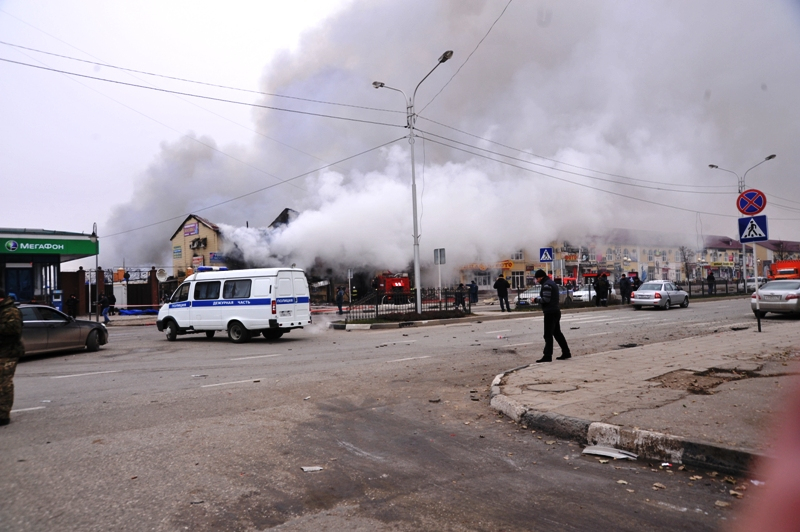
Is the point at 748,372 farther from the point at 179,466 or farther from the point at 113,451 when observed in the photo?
the point at 113,451

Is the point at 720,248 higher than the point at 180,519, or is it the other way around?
the point at 720,248

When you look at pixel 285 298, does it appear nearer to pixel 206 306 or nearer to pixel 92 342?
pixel 206 306

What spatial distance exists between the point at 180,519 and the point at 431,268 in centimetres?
4061

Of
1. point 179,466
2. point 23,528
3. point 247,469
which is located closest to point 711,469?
point 247,469

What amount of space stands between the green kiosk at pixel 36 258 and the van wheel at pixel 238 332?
1550 centimetres

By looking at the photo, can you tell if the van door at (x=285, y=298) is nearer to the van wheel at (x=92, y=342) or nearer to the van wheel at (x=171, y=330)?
A: the van wheel at (x=171, y=330)

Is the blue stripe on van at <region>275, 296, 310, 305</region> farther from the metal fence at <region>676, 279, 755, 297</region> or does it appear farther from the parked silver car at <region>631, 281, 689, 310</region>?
the metal fence at <region>676, 279, 755, 297</region>

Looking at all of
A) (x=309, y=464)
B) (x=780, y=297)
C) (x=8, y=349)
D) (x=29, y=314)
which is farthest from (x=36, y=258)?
(x=780, y=297)

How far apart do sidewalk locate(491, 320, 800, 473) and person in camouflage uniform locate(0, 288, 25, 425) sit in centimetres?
556

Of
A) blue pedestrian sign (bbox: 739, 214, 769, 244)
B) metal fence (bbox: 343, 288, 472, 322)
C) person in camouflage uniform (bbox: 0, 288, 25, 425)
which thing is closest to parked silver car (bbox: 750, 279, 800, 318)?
blue pedestrian sign (bbox: 739, 214, 769, 244)

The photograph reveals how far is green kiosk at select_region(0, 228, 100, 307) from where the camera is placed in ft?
85.7

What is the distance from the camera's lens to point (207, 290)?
15.3m

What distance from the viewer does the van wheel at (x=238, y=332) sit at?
14.8 m

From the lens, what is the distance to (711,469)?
13.5 ft
